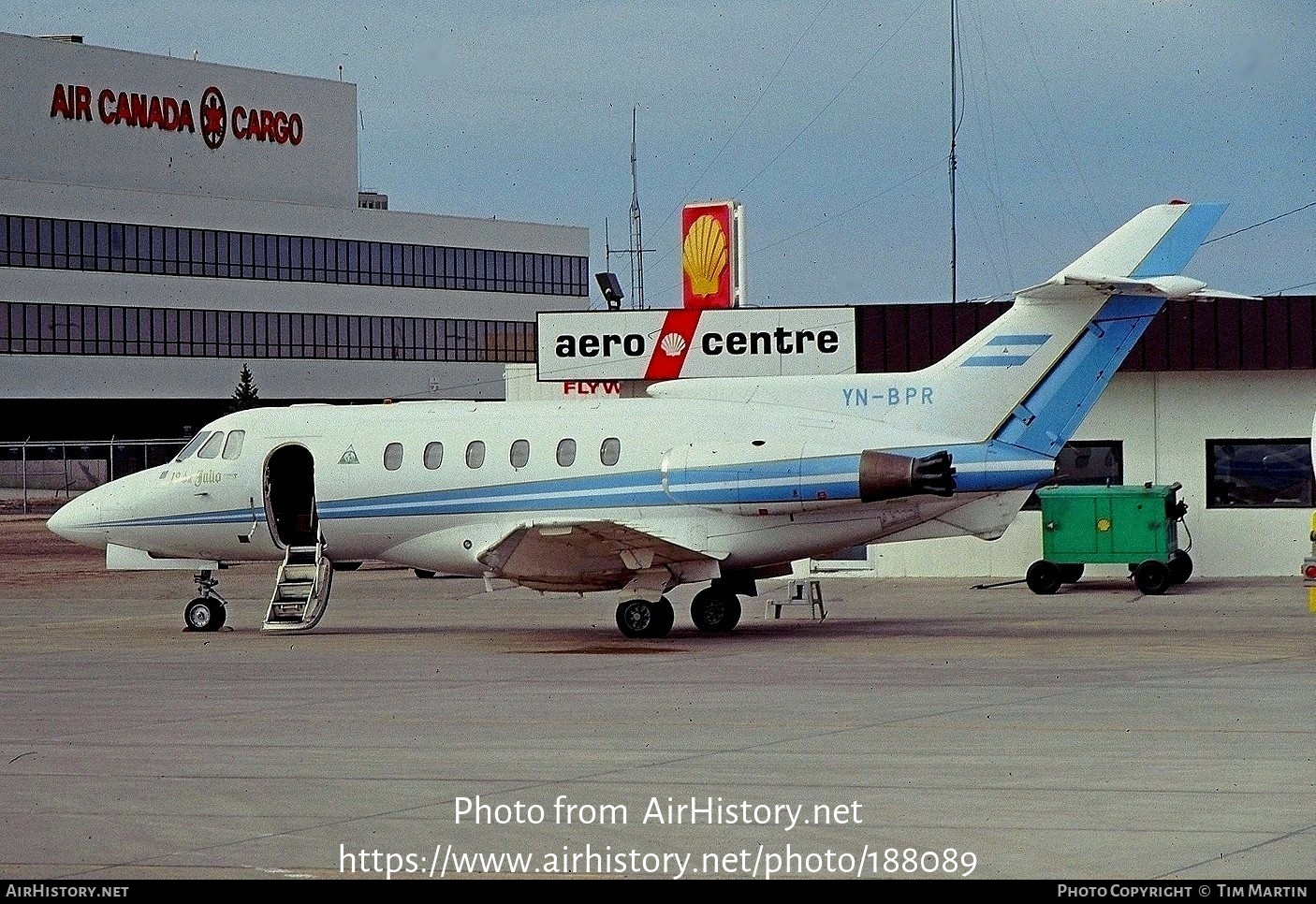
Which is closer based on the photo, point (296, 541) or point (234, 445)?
point (234, 445)

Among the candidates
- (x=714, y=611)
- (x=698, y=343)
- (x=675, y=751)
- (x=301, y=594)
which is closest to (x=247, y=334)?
(x=698, y=343)

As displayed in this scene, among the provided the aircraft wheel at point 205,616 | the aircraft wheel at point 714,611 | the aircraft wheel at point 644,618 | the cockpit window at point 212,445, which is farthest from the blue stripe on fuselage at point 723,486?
the aircraft wheel at point 205,616

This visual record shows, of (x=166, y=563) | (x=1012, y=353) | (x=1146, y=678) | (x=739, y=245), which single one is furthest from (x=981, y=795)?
(x=739, y=245)

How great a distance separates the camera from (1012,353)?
21.8m

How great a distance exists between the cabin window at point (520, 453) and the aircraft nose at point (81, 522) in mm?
6249

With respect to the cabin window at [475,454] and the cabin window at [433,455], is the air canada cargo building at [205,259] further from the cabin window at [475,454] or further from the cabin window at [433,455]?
the cabin window at [475,454]

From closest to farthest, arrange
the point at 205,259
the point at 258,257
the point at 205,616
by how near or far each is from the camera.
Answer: the point at 205,616 < the point at 205,259 < the point at 258,257

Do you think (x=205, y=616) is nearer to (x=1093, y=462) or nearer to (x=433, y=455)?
(x=433, y=455)

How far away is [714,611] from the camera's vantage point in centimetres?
2350

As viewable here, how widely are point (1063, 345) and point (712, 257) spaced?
1799 centimetres

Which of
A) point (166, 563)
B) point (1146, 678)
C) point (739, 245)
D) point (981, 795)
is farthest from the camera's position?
point (739, 245)

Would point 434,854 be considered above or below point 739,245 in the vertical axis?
below

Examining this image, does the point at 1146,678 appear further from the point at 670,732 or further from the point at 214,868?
the point at 214,868

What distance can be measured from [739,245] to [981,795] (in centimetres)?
2866
